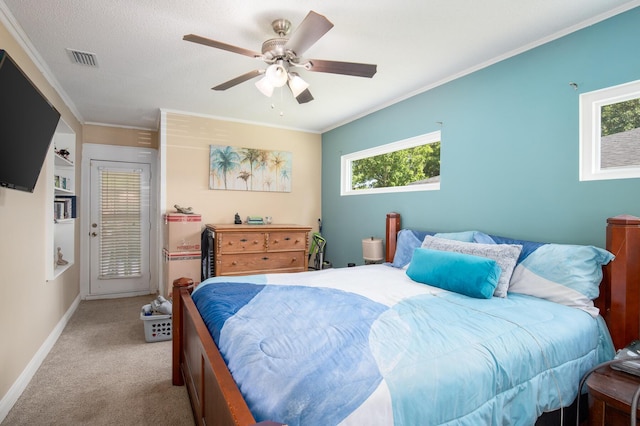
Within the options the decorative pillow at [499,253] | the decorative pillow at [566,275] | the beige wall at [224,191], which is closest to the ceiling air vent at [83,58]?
the beige wall at [224,191]

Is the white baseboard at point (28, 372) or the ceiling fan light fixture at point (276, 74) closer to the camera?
the white baseboard at point (28, 372)

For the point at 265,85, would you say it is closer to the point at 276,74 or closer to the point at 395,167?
the point at 276,74

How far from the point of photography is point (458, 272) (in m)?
2.14

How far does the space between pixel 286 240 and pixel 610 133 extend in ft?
10.7

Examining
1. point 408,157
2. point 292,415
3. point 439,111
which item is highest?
point 439,111

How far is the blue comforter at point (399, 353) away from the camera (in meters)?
0.99

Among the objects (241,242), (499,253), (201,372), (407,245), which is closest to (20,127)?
(201,372)

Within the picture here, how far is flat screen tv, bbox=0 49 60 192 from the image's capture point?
167 centimetres

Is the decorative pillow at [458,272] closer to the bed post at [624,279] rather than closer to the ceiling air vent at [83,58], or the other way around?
the bed post at [624,279]

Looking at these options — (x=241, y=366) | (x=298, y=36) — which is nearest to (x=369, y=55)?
(x=298, y=36)

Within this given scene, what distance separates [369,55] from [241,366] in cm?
243

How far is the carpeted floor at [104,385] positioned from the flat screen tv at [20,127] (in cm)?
141

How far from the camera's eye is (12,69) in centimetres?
168

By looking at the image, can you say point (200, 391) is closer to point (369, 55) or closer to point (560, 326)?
point (560, 326)
